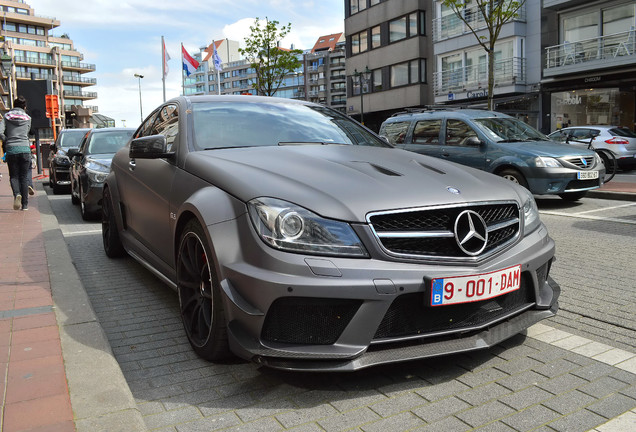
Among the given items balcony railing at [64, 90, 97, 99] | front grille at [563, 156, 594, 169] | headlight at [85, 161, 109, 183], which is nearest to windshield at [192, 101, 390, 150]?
headlight at [85, 161, 109, 183]

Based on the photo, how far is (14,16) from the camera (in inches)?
4122

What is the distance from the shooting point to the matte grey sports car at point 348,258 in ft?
8.59

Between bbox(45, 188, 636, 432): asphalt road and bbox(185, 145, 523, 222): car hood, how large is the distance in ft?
2.81

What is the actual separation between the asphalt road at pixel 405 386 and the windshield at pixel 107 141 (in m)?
6.74

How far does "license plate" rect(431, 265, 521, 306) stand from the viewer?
8.78ft

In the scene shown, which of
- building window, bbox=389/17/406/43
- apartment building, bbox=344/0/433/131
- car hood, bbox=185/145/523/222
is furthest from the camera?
building window, bbox=389/17/406/43

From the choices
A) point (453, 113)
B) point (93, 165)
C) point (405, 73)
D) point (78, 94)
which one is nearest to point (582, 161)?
point (453, 113)

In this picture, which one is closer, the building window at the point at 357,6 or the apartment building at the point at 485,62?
the apartment building at the point at 485,62

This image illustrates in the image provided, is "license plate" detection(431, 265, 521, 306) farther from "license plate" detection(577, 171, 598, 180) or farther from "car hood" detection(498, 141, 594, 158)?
"license plate" detection(577, 171, 598, 180)

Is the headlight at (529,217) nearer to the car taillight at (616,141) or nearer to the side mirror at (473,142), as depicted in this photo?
the side mirror at (473,142)

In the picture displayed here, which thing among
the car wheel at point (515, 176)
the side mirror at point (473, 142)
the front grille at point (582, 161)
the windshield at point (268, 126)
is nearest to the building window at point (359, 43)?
the side mirror at point (473, 142)

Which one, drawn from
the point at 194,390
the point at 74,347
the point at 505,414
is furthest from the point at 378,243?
the point at 74,347

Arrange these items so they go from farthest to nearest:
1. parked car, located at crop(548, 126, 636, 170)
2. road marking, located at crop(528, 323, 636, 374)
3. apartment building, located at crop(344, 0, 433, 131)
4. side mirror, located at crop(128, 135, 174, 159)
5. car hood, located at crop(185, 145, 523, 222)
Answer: apartment building, located at crop(344, 0, 433, 131) → parked car, located at crop(548, 126, 636, 170) → side mirror, located at crop(128, 135, 174, 159) → road marking, located at crop(528, 323, 636, 374) → car hood, located at crop(185, 145, 523, 222)

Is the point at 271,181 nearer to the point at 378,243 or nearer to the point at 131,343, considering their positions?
the point at 378,243
